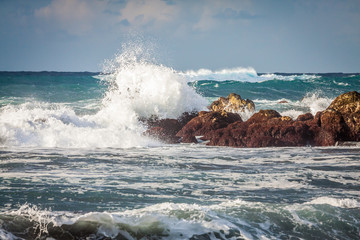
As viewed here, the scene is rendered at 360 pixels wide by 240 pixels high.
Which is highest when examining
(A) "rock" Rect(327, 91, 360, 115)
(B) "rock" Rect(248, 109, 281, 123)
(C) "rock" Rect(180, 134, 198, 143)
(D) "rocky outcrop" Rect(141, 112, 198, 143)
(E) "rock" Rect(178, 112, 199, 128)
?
(A) "rock" Rect(327, 91, 360, 115)

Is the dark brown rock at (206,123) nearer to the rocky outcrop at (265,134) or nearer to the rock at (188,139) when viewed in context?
the rock at (188,139)

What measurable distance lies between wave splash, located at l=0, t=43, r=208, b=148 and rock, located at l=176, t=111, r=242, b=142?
1.30 metres

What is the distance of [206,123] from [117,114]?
149 inches

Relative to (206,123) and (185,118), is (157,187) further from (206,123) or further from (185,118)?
(185,118)

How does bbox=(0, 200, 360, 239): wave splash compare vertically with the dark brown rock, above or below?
below

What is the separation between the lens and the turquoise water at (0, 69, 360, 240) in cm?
438

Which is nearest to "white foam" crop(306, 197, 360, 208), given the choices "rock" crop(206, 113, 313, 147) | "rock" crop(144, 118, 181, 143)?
"rock" crop(206, 113, 313, 147)

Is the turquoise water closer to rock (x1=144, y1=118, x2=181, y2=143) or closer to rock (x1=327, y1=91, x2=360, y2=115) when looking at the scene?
rock (x1=144, y1=118, x2=181, y2=143)

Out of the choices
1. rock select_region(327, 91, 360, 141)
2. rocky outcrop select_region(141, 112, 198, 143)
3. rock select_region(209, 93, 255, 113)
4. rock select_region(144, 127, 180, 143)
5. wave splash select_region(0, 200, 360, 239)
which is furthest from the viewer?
rock select_region(209, 93, 255, 113)

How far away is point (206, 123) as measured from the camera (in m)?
12.5

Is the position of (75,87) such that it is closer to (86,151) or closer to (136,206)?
(86,151)

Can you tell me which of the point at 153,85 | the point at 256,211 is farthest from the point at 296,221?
the point at 153,85

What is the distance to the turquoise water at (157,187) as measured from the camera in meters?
4.38

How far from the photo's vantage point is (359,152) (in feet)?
31.1
